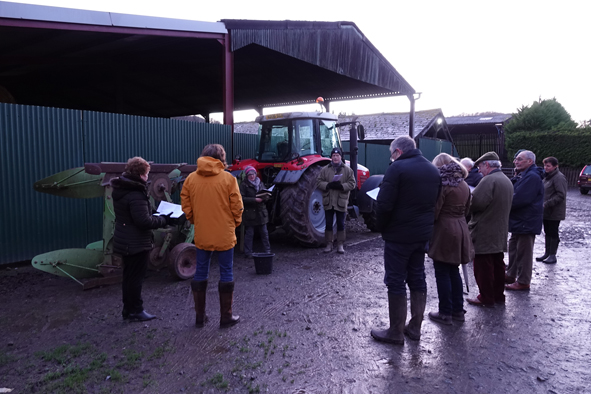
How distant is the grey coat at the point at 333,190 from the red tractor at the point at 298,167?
0.25m

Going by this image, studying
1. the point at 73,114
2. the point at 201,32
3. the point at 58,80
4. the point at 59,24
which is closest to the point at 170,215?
the point at 73,114

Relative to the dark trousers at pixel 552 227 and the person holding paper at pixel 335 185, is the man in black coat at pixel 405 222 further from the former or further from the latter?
the dark trousers at pixel 552 227

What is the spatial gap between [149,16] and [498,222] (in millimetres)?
6081

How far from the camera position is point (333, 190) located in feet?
22.6

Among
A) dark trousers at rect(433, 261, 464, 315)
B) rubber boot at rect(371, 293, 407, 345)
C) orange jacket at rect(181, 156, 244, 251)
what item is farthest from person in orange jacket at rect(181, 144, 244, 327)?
dark trousers at rect(433, 261, 464, 315)

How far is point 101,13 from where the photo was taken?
635 centimetres

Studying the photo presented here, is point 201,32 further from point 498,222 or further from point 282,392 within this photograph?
point 282,392

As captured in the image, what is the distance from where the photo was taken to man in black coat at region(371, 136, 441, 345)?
11.3 feet

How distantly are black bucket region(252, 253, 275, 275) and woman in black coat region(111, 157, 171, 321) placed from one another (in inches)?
72.6

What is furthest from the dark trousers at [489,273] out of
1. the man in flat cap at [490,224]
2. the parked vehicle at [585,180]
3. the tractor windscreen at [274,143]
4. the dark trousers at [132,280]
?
the parked vehicle at [585,180]

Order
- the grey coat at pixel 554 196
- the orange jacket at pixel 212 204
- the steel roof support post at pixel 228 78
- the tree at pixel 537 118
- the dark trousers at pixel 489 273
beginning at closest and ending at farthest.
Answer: the orange jacket at pixel 212 204
the dark trousers at pixel 489 273
the grey coat at pixel 554 196
the steel roof support post at pixel 228 78
the tree at pixel 537 118

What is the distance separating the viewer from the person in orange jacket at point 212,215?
3.76 m

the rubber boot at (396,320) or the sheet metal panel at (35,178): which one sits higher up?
the sheet metal panel at (35,178)

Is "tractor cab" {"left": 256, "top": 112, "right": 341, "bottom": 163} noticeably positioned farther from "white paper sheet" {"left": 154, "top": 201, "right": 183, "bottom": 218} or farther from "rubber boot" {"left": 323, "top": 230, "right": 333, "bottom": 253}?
"white paper sheet" {"left": 154, "top": 201, "right": 183, "bottom": 218}
